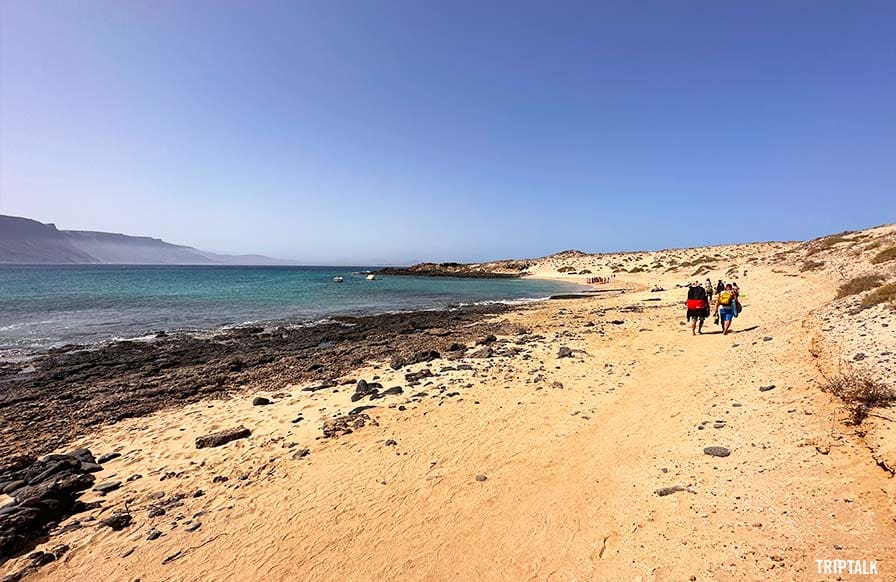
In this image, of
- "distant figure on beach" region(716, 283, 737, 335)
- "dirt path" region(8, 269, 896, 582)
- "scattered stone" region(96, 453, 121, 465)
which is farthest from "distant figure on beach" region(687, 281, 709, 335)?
"scattered stone" region(96, 453, 121, 465)

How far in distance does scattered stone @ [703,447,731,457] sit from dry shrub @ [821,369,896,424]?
1660mm

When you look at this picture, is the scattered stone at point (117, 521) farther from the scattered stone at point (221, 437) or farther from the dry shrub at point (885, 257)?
the dry shrub at point (885, 257)

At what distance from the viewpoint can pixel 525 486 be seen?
5.72 m

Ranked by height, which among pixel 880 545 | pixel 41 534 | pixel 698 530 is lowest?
pixel 41 534

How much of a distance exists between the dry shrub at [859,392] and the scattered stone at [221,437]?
10.5 metres

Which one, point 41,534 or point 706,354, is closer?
point 41,534

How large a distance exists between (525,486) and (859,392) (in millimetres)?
5241

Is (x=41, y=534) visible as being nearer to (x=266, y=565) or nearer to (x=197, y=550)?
(x=197, y=550)

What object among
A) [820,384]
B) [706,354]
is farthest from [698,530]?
[706,354]

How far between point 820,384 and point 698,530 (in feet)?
15.8

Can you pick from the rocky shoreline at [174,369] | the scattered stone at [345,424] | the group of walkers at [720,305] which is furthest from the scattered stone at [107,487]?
the group of walkers at [720,305]

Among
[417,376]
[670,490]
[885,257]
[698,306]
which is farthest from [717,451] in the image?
[885,257]

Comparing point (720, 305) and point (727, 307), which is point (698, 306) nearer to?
point (720, 305)

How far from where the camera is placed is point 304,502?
5.64 metres
